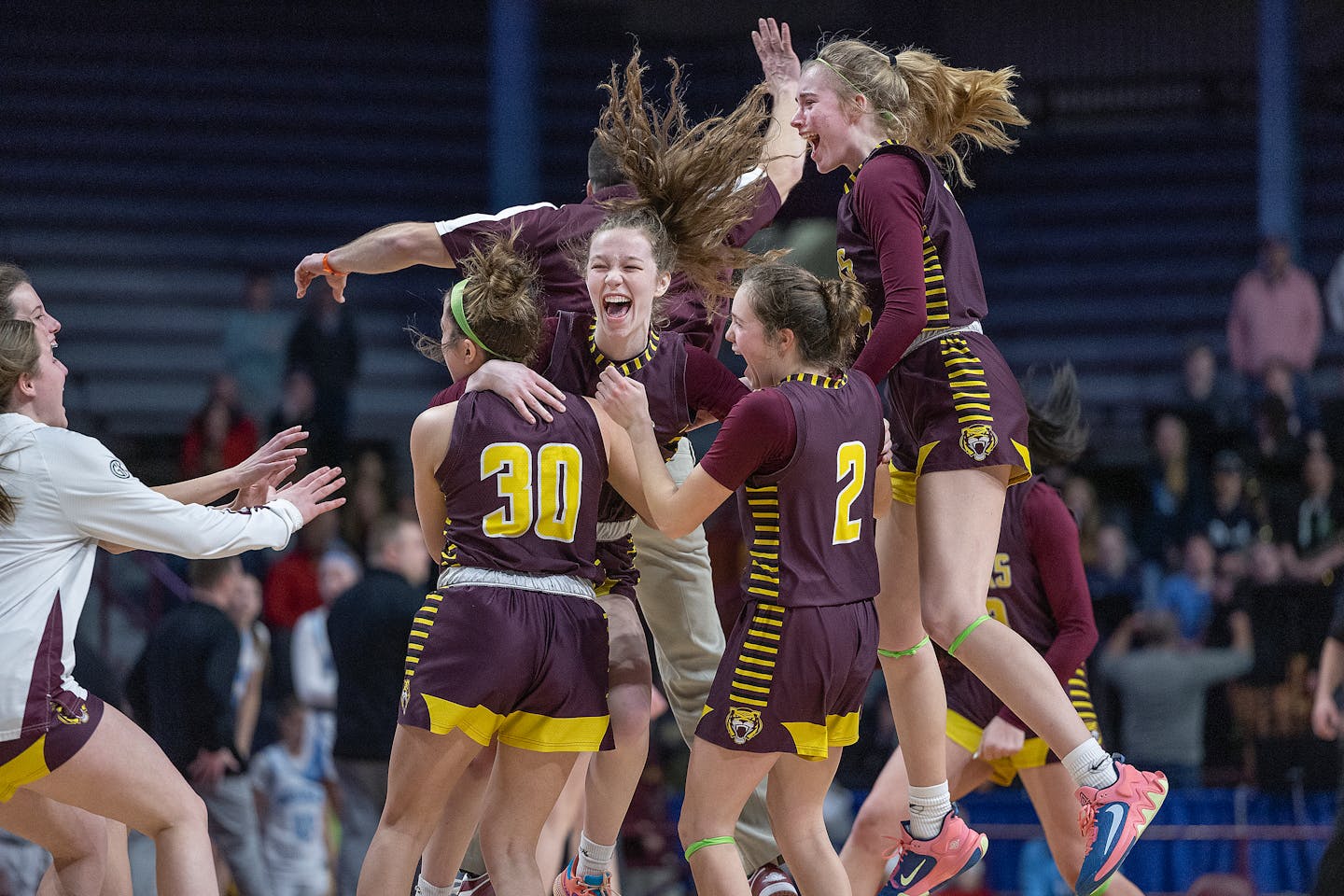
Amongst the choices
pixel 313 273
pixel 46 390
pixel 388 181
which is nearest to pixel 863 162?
pixel 313 273

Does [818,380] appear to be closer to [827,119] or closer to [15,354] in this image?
[827,119]

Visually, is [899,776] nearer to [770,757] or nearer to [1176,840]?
[770,757]

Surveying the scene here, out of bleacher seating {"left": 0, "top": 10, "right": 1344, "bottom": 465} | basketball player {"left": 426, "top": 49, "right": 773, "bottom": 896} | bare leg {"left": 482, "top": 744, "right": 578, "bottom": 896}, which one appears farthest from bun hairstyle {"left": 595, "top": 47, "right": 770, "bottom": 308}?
bleacher seating {"left": 0, "top": 10, "right": 1344, "bottom": 465}

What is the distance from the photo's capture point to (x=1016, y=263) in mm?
13336

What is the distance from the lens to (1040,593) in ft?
16.2

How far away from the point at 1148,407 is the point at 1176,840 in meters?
3.62

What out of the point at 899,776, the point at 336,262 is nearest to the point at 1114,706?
the point at 899,776

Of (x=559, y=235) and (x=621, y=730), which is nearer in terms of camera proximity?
(x=621, y=730)

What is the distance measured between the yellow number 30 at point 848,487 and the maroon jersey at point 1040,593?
3.52 feet

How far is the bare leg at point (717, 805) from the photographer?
3801 millimetres

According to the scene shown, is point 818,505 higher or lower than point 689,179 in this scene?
lower

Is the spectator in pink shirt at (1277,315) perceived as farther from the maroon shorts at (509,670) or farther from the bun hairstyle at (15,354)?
the bun hairstyle at (15,354)

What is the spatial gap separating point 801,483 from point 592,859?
1.26 meters

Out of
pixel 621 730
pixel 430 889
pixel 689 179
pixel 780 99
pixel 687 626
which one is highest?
pixel 780 99
